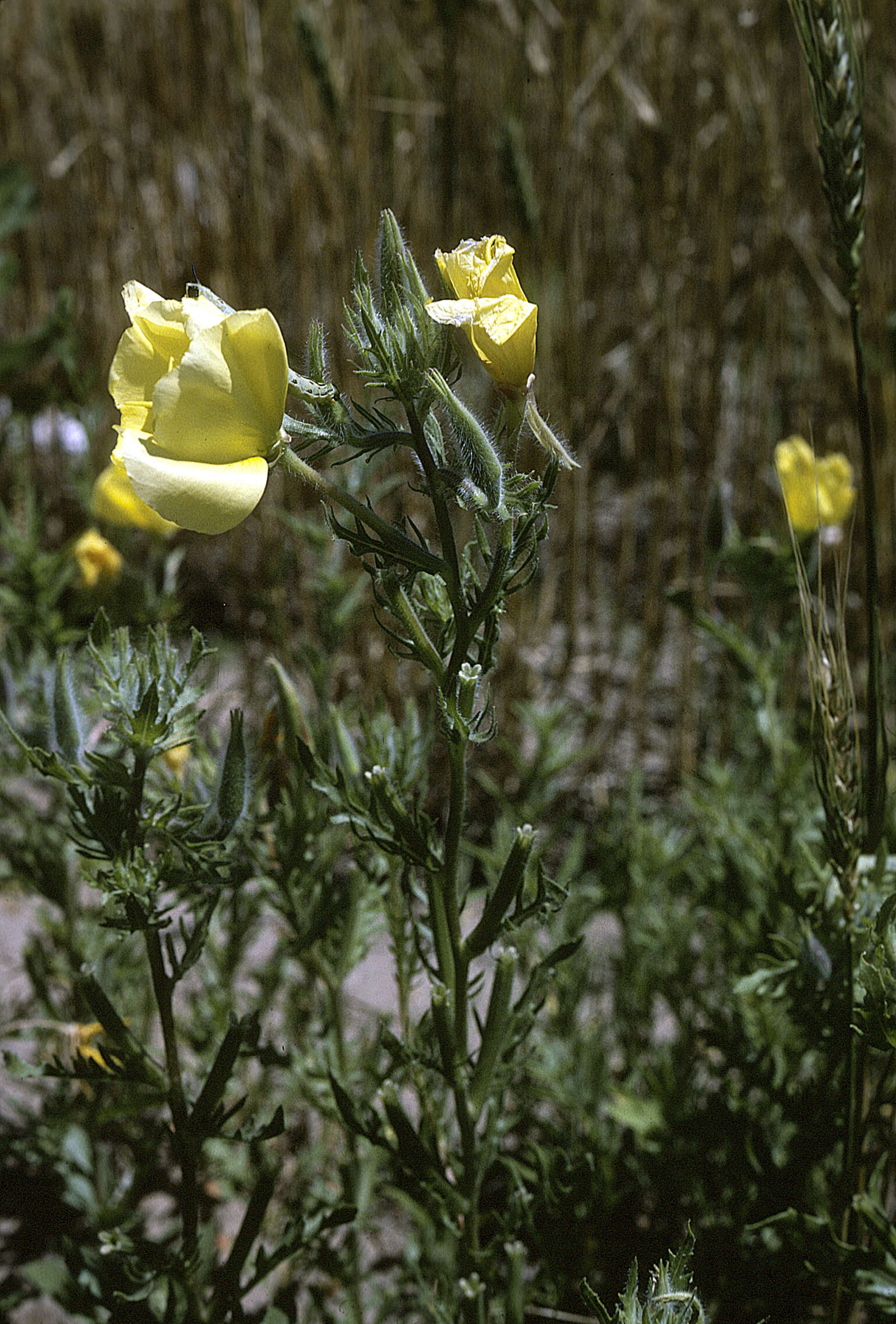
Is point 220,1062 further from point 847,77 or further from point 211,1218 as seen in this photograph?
point 847,77

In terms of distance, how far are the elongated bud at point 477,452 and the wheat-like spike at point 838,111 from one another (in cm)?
45

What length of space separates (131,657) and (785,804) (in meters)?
1.03

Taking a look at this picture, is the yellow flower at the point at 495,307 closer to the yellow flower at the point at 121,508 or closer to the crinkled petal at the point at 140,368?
the crinkled petal at the point at 140,368

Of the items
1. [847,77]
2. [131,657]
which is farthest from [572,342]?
[131,657]

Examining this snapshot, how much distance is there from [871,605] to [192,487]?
0.62 meters

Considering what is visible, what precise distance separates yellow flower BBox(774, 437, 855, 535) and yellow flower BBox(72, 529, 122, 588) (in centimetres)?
97

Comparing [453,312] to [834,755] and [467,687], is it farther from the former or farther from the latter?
[834,755]

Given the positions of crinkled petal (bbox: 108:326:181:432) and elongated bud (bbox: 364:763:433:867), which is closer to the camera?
crinkled petal (bbox: 108:326:181:432)

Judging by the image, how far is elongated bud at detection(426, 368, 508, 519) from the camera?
0.64 metres

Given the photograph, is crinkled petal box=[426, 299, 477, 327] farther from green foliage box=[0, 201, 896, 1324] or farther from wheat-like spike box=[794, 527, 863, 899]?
wheat-like spike box=[794, 527, 863, 899]

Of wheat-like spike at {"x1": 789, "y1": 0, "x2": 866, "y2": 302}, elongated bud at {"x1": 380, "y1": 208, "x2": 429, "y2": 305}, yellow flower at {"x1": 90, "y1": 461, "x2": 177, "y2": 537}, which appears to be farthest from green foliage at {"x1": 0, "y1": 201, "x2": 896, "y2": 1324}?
wheat-like spike at {"x1": 789, "y1": 0, "x2": 866, "y2": 302}

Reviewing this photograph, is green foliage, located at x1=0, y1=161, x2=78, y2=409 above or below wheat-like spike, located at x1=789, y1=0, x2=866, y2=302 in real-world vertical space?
above

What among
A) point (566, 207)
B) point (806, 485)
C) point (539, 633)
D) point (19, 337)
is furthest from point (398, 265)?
point (19, 337)

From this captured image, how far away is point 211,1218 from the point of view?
148cm
